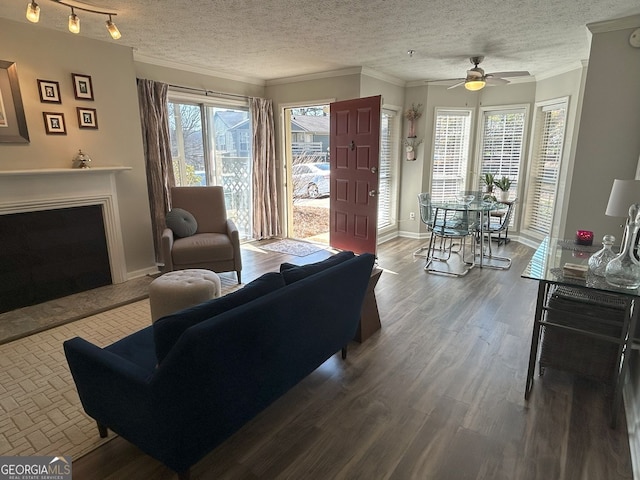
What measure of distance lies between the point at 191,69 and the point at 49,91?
1805 mm

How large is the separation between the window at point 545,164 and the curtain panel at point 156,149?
5137 mm

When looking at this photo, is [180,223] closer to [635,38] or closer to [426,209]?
[426,209]

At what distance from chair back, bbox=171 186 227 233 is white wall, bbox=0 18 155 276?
382mm

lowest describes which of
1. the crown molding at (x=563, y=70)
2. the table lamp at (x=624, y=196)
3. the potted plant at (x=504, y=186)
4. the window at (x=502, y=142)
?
the potted plant at (x=504, y=186)

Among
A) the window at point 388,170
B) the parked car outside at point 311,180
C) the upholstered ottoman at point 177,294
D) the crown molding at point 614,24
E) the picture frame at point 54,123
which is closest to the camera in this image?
the upholstered ottoman at point 177,294

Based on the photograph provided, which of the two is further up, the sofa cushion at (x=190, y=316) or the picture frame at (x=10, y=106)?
the picture frame at (x=10, y=106)

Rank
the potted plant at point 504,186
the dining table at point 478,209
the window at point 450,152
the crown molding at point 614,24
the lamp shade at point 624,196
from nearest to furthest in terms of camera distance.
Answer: the lamp shade at point 624,196 < the crown molding at point 614,24 < the dining table at point 478,209 < the potted plant at point 504,186 < the window at point 450,152

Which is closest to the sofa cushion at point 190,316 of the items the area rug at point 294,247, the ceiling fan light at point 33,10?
the ceiling fan light at point 33,10

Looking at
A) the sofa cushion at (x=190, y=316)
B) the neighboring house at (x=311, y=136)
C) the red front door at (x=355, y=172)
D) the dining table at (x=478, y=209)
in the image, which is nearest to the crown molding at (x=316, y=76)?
the red front door at (x=355, y=172)

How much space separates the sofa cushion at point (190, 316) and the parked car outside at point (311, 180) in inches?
244

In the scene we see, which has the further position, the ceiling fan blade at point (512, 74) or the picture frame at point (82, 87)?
the ceiling fan blade at point (512, 74)

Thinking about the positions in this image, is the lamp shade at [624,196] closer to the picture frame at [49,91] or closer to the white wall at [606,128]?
the white wall at [606,128]

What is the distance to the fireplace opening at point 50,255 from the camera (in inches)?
130

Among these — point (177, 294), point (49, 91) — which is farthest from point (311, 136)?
point (177, 294)
